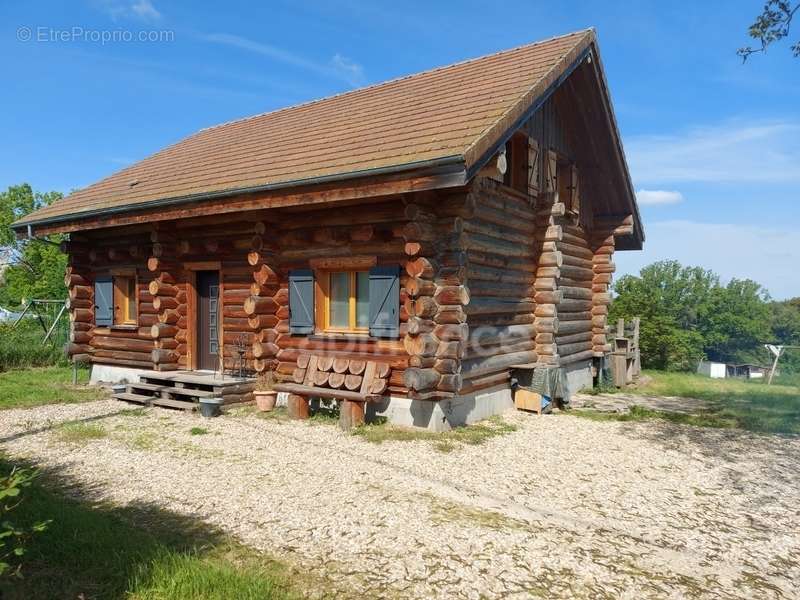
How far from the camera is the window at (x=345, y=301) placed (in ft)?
29.5

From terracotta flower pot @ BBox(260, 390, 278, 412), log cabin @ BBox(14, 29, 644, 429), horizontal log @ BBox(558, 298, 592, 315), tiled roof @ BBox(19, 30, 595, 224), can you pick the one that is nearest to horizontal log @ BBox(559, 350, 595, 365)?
log cabin @ BBox(14, 29, 644, 429)

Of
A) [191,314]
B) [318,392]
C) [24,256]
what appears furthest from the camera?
[24,256]

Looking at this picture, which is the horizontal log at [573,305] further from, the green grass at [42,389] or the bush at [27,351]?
the bush at [27,351]

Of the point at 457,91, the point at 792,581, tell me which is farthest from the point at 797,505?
the point at 457,91

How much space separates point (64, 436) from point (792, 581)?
8.28 meters

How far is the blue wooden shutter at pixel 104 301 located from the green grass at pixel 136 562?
823 centimetres

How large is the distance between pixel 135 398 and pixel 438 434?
19.0ft

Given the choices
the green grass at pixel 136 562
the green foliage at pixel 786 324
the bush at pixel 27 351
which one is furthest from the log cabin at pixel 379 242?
the green foliage at pixel 786 324

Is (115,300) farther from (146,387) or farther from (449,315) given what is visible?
(449,315)

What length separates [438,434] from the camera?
308 inches

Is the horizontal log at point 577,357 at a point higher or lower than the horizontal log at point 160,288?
lower

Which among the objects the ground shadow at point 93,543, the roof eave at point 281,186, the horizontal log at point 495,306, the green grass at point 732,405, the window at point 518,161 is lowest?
the green grass at point 732,405

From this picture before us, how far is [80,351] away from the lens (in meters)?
12.7

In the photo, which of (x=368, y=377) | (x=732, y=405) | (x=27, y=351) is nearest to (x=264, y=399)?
(x=368, y=377)
